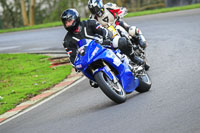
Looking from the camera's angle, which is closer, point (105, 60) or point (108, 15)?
point (105, 60)

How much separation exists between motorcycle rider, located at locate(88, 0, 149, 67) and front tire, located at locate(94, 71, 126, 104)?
2785 mm

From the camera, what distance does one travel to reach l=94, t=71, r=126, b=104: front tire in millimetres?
7238

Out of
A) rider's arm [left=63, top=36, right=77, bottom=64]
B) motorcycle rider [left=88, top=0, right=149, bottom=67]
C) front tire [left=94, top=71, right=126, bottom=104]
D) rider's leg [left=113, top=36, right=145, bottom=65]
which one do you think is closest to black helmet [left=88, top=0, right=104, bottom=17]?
motorcycle rider [left=88, top=0, right=149, bottom=67]

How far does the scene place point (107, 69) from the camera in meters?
7.44

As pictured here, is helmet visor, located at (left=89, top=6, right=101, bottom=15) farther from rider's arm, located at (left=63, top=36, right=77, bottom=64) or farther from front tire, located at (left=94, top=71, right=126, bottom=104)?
front tire, located at (left=94, top=71, right=126, bottom=104)

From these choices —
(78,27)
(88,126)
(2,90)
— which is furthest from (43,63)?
(88,126)

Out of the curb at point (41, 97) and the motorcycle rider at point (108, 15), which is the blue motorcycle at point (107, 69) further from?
the curb at point (41, 97)

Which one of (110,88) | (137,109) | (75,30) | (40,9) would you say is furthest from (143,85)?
(40,9)

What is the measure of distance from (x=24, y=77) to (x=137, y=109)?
708cm

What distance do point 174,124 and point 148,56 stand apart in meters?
7.38

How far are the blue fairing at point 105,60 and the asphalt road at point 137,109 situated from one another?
1.02ft

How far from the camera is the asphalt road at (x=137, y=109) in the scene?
6.02 metres

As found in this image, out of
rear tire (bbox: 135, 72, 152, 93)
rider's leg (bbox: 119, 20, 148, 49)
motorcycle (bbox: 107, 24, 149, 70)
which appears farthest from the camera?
rider's leg (bbox: 119, 20, 148, 49)

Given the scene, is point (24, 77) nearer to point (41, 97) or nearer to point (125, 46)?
point (41, 97)
